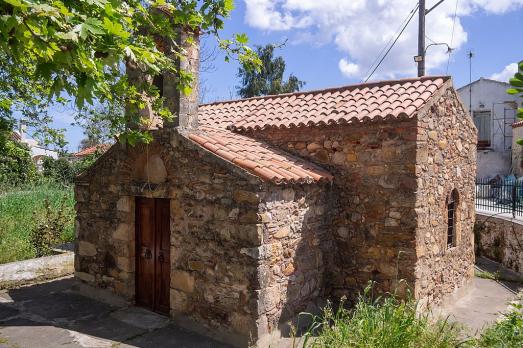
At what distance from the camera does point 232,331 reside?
206 inches

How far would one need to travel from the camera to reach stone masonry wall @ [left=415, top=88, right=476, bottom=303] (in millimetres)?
6023

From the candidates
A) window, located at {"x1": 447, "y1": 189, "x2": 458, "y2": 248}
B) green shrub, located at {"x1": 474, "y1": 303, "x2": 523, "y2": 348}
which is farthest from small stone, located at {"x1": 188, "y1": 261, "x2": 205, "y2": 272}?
window, located at {"x1": 447, "y1": 189, "x2": 458, "y2": 248}

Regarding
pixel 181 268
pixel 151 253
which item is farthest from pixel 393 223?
pixel 151 253

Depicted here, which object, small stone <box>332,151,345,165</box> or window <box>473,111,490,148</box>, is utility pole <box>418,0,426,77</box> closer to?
small stone <box>332,151,345,165</box>

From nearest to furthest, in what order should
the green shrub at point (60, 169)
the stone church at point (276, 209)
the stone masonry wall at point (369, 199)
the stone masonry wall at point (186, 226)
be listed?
the stone masonry wall at point (186, 226), the stone church at point (276, 209), the stone masonry wall at point (369, 199), the green shrub at point (60, 169)

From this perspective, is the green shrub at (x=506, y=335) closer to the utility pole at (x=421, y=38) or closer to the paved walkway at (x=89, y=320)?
the paved walkway at (x=89, y=320)

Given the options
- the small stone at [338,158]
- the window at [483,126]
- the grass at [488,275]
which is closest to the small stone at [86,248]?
the small stone at [338,158]

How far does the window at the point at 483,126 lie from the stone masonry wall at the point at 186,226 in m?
21.8

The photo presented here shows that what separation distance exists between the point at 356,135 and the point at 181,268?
11.2 feet

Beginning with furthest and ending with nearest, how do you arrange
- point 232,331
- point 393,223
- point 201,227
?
point 393,223 < point 201,227 < point 232,331

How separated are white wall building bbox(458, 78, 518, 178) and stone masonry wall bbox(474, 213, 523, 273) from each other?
12.2 m

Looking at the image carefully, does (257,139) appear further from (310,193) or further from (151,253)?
(151,253)

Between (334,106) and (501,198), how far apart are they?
7.33m

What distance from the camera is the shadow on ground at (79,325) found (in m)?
5.23
